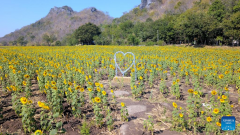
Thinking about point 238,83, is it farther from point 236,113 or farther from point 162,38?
point 162,38

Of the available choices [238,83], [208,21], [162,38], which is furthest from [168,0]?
[238,83]

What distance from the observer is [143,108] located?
459 cm

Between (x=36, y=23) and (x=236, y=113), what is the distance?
163m

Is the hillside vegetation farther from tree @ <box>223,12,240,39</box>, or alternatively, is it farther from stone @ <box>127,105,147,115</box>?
stone @ <box>127,105,147,115</box>

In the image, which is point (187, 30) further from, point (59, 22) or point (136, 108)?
point (59, 22)

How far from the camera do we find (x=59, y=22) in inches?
5620

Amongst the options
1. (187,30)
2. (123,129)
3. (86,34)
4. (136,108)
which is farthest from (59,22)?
(123,129)

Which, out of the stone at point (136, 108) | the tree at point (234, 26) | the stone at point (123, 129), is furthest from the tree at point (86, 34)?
the stone at point (123, 129)

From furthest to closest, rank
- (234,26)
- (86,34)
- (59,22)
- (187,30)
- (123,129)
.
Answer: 1. (59,22)
2. (86,34)
3. (187,30)
4. (234,26)
5. (123,129)

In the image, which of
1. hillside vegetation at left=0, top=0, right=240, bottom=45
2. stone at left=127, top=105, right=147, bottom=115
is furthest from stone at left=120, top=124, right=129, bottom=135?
hillside vegetation at left=0, top=0, right=240, bottom=45

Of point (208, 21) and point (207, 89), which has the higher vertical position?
point (208, 21)

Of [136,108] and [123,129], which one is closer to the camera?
[123,129]

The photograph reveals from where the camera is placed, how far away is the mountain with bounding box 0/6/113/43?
119775 millimetres

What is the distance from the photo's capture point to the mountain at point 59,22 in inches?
4716
